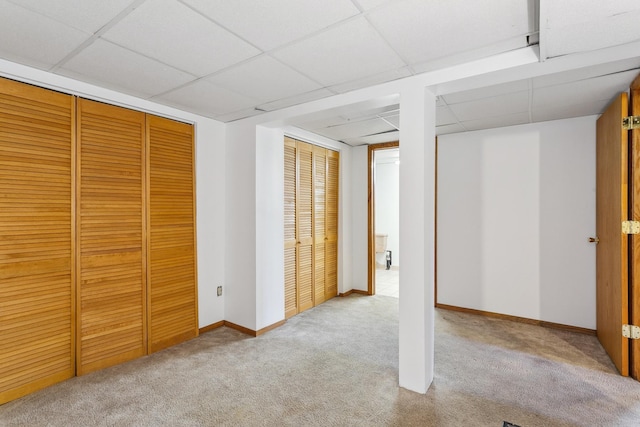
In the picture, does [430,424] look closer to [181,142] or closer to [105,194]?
[105,194]

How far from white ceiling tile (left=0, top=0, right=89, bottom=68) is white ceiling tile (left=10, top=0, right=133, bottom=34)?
65 mm

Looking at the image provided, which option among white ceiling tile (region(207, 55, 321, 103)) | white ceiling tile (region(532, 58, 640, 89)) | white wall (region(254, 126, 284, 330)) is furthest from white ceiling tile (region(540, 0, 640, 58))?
white wall (region(254, 126, 284, 330))

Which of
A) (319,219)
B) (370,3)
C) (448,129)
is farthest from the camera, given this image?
(319,219)

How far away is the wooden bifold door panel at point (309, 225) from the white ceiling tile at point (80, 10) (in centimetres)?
226

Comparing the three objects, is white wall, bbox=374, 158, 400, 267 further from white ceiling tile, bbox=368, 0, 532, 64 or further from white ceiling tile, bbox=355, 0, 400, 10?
white ceiling tile, bbox=355, 0, 400, 10

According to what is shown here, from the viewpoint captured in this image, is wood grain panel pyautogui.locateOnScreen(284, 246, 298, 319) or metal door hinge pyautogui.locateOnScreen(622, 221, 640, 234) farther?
wood grain panel pyautogui.locateOnScreen(284, 246, 298, 319)

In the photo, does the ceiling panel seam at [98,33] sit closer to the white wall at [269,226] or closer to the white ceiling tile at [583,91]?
the white wall at [269,226]

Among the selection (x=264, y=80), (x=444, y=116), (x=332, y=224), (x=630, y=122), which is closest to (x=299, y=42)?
(x=264, y=80)

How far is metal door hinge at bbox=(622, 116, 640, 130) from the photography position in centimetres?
236

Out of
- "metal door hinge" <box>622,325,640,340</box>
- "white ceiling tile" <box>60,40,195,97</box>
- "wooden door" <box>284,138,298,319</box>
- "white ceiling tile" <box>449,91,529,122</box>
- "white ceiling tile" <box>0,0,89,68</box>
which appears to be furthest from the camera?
"wooden door" <box>284,138,298,319</box>

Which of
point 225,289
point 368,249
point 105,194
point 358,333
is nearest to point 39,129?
point 105,194

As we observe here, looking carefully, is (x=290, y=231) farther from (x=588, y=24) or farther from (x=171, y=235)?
(x=588, y=24)

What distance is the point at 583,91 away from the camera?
2.60m

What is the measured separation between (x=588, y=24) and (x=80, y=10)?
8.19 feet
